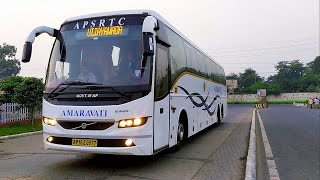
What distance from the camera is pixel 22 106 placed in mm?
16688

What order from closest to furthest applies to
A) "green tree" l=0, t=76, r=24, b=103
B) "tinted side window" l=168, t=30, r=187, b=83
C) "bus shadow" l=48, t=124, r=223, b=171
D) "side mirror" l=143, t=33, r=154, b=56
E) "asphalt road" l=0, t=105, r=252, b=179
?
"side mirror" l=143, t=33, r=154, b=56
"asphalt road" l=0, t=105, r=252, b=179
"bus shadow" l=48, t=124, r=223, b=171
"tinted side window" l=168, t=30, r=187, b=83
"green tree" l=0, t=76, r=24, b=103

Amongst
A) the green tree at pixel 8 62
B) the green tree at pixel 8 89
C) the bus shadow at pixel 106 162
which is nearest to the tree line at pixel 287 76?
the green tree at pixel 8 62

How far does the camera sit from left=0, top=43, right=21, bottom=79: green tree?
97938 mm

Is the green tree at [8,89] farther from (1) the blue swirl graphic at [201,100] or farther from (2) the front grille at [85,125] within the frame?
(2) the front grille at [85,125]

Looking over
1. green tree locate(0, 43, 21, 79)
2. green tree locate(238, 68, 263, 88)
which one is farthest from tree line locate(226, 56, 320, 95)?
green tree locate(0, 43, 21, 79)

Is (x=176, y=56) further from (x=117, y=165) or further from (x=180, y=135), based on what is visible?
(x=117, y=165)

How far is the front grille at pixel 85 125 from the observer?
21.5 ft

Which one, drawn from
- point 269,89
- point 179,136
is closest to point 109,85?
point 179,136

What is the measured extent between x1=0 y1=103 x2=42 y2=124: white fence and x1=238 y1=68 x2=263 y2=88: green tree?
4228 inches

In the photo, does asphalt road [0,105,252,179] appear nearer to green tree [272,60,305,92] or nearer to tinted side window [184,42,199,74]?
tinted side window [184,42,199,74]

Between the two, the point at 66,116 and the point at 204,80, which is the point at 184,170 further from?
the point at 204,80

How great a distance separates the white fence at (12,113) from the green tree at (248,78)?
107394 millimetres

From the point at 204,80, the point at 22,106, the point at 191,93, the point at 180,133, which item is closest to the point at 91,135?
the point at 180,133

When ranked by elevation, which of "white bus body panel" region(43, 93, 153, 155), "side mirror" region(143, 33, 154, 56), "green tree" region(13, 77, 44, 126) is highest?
"side mirror" region(143, 33, 154, 56)
